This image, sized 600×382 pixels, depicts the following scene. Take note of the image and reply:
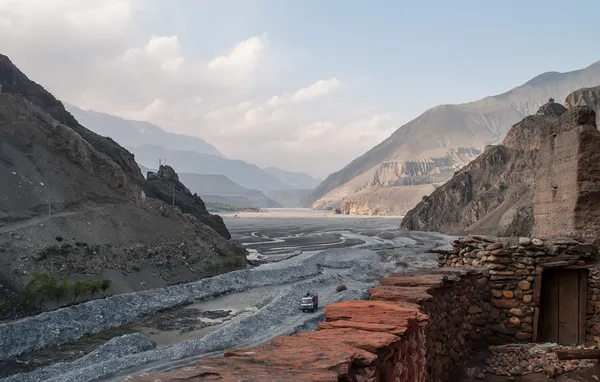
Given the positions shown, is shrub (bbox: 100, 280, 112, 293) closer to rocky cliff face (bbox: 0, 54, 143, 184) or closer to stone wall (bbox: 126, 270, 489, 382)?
rocky cliff face (bbox: 0, 54, 143, 184)

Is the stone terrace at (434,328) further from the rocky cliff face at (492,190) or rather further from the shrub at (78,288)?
the rocky cliff face at (492,190)

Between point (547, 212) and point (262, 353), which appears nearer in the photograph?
point (262, 353)

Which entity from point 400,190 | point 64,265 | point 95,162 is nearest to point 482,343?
point 64,265

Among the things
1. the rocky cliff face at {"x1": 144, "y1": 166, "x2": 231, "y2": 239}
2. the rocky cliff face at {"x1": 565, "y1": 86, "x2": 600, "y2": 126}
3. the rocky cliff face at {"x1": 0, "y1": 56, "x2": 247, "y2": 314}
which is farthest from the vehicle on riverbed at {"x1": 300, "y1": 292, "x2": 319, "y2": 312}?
the rocky cliff face at {"x1": 565, "y1": 86, "x2": 600, "y2": 126}

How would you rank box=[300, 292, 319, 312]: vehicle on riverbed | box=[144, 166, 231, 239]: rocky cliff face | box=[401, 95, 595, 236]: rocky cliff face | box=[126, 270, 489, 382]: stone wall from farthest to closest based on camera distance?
box=[401, 95, 595, 236]: rocky cliff face < box=[144, 166, 231, 239]: rocky cliff face < box=[300, 292, 319, 312]: vehicle on riverbed < box=[126, 270, 489, 382]: stone wall

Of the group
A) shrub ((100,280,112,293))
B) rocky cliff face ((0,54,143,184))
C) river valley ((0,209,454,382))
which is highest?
rocky cliff face ((0,54,143,184))

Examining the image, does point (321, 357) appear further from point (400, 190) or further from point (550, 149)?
point (400, 190)

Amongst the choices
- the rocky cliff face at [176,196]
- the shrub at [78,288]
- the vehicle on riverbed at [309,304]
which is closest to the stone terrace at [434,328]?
the vehicle on riverbed at [309,304]
